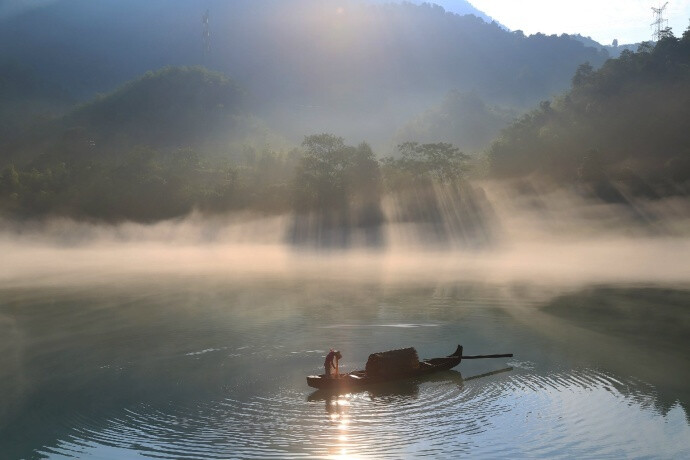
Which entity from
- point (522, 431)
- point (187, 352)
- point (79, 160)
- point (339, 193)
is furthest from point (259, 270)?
point (79, 160)

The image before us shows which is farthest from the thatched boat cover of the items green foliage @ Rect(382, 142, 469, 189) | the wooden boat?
green foliage @ Rect(382, 142, 469, 189)

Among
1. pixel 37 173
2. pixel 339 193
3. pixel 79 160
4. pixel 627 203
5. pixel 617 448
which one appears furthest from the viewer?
pixel 79 160

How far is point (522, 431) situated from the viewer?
16344mm

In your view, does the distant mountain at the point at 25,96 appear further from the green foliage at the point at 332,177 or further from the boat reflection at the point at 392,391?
the boat reflection at the point at 392,391

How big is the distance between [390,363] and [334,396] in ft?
6.73

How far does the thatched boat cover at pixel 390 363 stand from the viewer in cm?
2008

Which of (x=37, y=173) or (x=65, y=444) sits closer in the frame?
(x=65, y=444)

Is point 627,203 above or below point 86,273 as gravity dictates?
above

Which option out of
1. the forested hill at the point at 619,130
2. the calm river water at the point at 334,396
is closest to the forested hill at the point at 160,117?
the forested hill at the point at 619,130

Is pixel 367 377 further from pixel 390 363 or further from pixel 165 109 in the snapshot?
pixel 165 109

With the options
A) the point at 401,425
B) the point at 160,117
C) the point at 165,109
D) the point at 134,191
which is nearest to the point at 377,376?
the point at 401,425

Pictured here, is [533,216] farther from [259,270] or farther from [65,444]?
[65,444]

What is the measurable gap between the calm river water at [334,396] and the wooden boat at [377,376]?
31cm

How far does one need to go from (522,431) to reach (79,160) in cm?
10069
